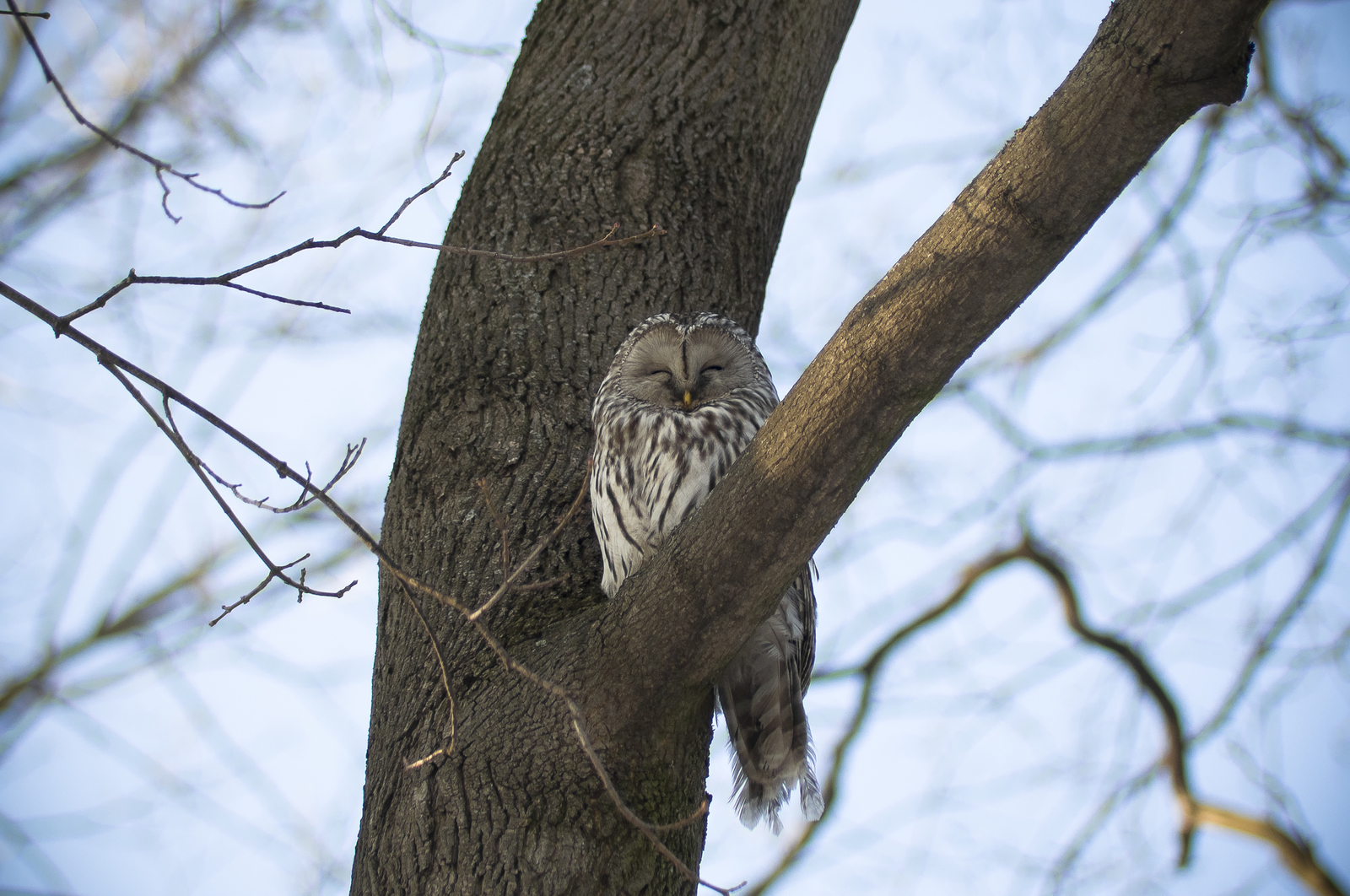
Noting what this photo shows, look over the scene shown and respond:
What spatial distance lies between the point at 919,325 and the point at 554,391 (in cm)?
148

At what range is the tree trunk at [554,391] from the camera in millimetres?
2346

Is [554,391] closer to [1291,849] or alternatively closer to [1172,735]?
[1172,735]

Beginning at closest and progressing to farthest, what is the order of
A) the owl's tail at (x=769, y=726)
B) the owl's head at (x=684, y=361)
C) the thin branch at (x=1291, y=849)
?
the owl's tail at (x=769, y=726) < the owl's head at (x=684, y=361) < the thin branch at (x=1291, y=849)

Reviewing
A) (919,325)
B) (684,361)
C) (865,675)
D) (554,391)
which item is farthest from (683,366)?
(865,675)

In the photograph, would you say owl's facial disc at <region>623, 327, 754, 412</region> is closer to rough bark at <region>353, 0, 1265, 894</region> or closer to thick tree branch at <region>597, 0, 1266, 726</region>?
rough bark at <region>353, 0, 1265, 894</region>

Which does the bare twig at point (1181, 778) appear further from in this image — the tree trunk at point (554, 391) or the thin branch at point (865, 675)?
the tree trunk at point (554, 391)

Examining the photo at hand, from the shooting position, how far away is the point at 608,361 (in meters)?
3.31

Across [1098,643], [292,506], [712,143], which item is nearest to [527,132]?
[712,143]

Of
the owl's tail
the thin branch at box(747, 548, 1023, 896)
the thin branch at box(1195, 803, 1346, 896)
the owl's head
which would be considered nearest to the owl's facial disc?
the owl's head

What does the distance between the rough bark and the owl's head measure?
104 mm

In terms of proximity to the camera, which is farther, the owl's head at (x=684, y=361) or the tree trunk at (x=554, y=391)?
the owl's head at (x=684, y=361)

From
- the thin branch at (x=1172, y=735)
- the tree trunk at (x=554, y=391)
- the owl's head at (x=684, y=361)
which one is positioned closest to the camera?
the tree trunk at (x=554, y=391)

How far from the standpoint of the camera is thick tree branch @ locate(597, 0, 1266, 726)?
1705 mm

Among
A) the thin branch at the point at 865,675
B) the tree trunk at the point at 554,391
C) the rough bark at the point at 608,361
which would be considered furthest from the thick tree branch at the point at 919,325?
the thin branch at the point at 865,675
